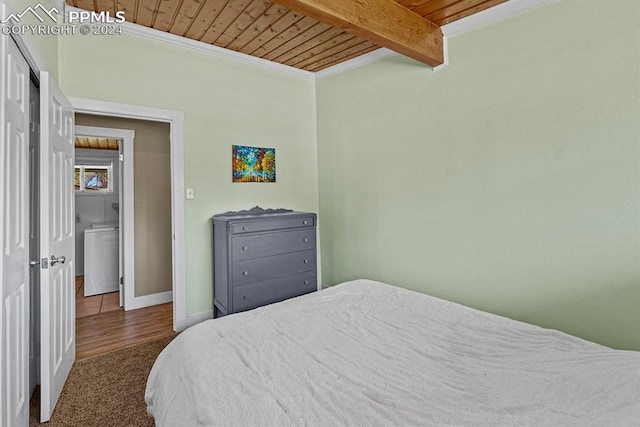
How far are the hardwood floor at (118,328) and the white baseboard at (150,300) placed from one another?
0.25ft

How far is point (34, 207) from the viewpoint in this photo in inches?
87.8

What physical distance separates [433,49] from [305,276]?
238 cm

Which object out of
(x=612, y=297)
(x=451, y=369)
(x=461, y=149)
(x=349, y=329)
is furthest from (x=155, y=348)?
(x=612, y=297)

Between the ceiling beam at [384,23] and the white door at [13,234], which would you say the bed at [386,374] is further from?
the ceiling beam at [384,23]

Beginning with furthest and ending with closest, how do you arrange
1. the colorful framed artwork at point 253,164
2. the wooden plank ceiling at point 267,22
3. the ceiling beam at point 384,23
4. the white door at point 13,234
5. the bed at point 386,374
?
the colorful framed artwork at point 253,164 < the wooden plank ceiling at point 267,22 < the ceiling beam at point 384,23 < the white door at point 13,234 < the bed at point 386,374

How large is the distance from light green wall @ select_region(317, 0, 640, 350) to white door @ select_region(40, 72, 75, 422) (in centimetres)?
254

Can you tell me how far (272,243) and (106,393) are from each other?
1.66 m

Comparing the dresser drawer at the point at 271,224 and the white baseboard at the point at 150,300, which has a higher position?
the dresser drawer at the point at 271,224

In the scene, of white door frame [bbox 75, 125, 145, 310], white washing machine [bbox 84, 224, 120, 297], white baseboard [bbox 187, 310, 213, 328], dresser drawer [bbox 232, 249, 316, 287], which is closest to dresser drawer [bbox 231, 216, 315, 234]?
dresser drawer [bbox 232, 249, 316, 287]

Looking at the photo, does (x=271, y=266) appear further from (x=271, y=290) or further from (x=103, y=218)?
(x=103, y=218)

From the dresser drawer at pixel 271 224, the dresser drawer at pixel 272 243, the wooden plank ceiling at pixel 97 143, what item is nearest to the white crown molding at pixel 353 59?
the dresser drawer at pixel 271 224

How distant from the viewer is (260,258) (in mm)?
3133

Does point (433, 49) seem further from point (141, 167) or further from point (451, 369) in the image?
point (141, 167)

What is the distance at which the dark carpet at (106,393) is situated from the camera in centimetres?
192
